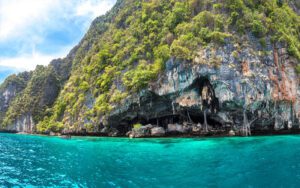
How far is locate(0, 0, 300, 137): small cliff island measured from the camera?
33000mm

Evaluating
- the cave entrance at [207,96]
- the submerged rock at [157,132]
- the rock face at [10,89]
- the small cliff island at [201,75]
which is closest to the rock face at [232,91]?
the cave entrance at [207,96]

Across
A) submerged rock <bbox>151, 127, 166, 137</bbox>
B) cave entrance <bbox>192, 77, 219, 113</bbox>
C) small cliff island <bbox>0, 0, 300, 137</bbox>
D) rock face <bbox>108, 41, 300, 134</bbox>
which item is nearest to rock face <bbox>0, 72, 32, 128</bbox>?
small cliff island <bbox>0, 0, 300, 137</bbox>

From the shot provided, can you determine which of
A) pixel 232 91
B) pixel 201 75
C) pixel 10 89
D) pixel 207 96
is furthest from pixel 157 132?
pixel 10 89

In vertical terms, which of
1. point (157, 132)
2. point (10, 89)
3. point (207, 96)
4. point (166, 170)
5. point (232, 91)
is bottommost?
point (166, 170)

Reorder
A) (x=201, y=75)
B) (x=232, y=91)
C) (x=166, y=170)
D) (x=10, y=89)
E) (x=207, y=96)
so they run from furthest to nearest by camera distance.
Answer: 1. (x=10, y=89)
2. (x=207, y=96)
3. (x=201, y=75)
4. (x=232, y=91)
5. (x=166, y=170)

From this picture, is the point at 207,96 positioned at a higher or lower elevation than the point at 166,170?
higher

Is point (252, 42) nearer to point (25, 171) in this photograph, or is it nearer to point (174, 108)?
point (174, 108)

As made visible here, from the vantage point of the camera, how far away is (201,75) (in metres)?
33.0

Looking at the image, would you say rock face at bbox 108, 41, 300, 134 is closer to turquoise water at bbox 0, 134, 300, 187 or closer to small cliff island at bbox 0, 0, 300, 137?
small cliff island at bbox 0, 0, 300, 137

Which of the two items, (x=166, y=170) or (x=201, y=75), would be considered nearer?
(x=166, y=170)

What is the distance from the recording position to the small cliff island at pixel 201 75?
33000mm

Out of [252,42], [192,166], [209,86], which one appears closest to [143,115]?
[209,86]

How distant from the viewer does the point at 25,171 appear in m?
16.4

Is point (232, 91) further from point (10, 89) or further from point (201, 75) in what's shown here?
point (10, 89)
